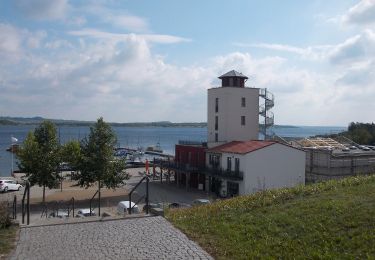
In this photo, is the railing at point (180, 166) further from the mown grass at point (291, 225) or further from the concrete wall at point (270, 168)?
the mown grass at point (291, 225)

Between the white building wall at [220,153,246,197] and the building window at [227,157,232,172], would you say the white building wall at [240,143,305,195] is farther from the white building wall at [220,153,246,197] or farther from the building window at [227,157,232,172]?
the building window at [227,157,232,172]

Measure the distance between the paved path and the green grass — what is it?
0.65ft

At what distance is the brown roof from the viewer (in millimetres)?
43013

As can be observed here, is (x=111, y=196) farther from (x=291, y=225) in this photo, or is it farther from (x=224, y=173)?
(x=291, y=225)

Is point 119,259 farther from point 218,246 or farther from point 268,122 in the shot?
point 268,122

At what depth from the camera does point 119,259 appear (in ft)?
35.1

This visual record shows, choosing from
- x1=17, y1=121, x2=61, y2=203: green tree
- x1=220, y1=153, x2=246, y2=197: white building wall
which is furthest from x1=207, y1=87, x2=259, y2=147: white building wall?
x1=17, y1=121, x2=61, y2=203: green tree

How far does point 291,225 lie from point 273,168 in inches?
1258

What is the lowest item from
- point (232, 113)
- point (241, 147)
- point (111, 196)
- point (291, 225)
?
point (111, 196)

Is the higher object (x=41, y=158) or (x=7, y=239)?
(x=41, y=158)

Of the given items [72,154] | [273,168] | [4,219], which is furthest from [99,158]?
[4,219]

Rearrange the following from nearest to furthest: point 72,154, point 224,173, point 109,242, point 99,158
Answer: point 109,242 < point 99,158 < point 72,154 < point 224,173

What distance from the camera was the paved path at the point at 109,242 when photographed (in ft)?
36.4

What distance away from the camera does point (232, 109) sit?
5312 cm
